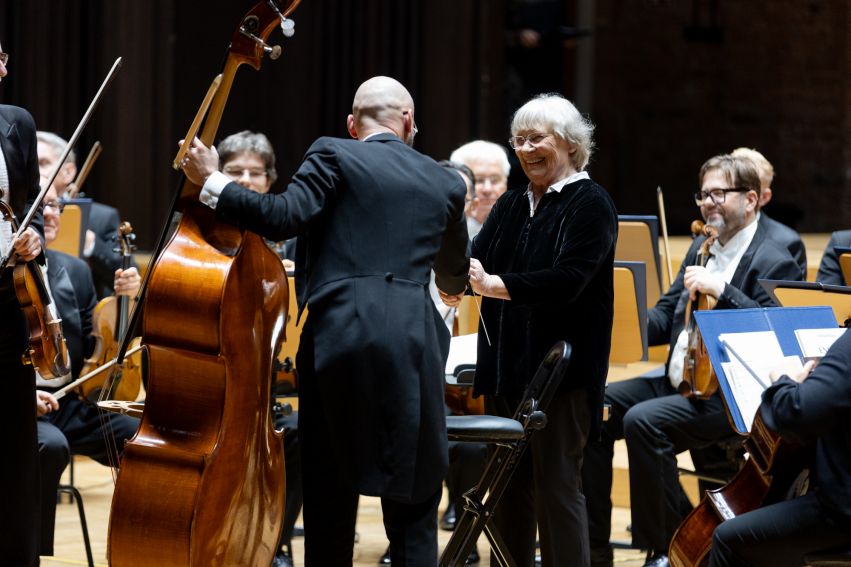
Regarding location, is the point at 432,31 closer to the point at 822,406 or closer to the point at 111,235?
the point at 111,235

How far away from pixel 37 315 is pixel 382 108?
91 centimetres

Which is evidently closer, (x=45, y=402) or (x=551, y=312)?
(x=551, y=312)

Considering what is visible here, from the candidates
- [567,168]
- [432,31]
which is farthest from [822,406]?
[432,31]

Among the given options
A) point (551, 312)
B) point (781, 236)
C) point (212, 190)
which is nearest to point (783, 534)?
point (551, 312)

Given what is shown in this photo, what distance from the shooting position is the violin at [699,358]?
3.83 m

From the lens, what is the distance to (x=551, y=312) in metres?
3.19

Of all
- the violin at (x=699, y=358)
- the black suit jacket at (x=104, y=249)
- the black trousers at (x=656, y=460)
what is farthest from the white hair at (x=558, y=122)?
the black suit jacket at (x=104, y=249)

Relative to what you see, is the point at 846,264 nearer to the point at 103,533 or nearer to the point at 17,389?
the point at 17,389

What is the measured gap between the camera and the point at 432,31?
7.15m

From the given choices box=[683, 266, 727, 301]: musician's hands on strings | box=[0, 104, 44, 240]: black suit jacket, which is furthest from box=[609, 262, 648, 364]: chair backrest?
box=[0, 104, 44, 240]: black suit jacket

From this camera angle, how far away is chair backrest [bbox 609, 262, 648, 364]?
381 centimetres

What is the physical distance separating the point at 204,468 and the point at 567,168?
121cm

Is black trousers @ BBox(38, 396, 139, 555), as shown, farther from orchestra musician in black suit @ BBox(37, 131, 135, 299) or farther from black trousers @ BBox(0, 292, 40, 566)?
orchestra musician in black suit @ BBox(37, 131, 135, 299)

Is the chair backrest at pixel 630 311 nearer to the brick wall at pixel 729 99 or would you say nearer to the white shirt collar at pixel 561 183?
the white shirt collar at pixel 561 183
